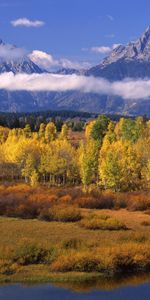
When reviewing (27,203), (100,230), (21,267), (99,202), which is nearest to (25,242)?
(21,267)

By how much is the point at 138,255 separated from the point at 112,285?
14.4 feet

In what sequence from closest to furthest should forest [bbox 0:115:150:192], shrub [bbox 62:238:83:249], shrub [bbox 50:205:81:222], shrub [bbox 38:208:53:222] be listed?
1. shrub [bbox 62:238:83:249]
2. shrub [bbox 50:205:81:222]
3. shrub [bbox 38:208:53:222]
4. forest [bbox 0:115:150:192]

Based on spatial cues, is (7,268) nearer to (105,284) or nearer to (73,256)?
(73,256)

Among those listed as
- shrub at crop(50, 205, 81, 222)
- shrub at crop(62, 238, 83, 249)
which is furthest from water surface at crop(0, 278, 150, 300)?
shrub at crop(50, 205, 81, 222)

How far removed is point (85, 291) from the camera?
35.1 meters

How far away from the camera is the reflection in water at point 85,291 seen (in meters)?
33.6

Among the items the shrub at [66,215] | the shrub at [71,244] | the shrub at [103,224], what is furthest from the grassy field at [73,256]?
the shrub at [66,215]

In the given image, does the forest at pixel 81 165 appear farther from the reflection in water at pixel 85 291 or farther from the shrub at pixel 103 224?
the reflection in water at pixel 85 291

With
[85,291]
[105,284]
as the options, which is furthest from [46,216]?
[85,291]

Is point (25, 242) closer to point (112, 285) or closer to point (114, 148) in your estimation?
point (112, 285)

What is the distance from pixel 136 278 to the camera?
123 feet

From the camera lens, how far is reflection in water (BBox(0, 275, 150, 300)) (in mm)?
33562

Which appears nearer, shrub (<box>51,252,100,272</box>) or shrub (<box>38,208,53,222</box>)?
shrub (<box>51,252,100,272</box>)

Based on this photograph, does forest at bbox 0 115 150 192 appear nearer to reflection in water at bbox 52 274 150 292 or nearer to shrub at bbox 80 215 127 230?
shrub at bbox 80 215 127 230
